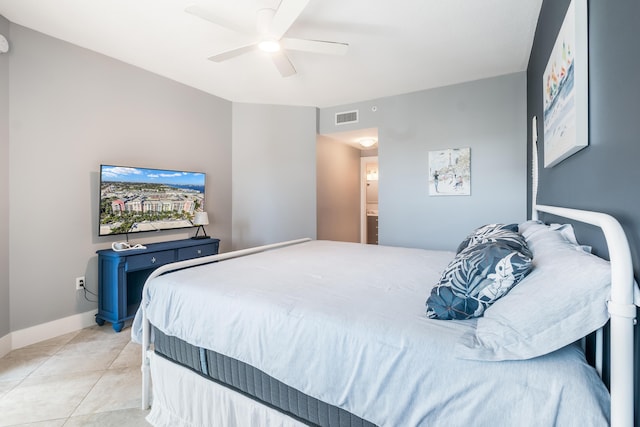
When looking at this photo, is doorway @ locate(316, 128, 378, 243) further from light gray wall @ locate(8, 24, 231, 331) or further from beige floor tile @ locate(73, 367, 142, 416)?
beige floor tile @ locate(73, 367, 142, 416)

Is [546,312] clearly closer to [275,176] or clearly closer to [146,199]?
[146,199]

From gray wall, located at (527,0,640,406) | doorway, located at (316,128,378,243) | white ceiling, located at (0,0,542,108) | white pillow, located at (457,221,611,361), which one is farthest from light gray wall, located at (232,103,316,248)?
white pillow, located at (457,221,611,361)

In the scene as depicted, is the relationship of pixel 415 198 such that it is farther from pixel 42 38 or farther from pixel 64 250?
pixel 42 38

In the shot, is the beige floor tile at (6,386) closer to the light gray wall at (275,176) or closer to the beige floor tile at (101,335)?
the beige floor tile at (101,335)

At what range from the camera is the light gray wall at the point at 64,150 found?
2.46m

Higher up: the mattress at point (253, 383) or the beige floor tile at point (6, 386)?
the mattress at point (253, 383)

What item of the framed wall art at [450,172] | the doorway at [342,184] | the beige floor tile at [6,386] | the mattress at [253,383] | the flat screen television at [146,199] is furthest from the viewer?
the doorway at [342,184]

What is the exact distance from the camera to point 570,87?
131 cm

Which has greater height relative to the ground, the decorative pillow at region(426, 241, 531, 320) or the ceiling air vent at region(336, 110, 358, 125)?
the ceiling air vent at region(336, 110, 358, 125)

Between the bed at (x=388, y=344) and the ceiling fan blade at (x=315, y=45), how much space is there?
1.66 metres

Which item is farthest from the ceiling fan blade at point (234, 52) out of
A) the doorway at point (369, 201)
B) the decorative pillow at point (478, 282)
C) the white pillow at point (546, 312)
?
the doorway at point (369, 201)

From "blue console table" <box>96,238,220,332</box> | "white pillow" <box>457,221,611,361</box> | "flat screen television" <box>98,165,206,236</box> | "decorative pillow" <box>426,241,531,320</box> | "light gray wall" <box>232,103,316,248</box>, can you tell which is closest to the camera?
"white pillow" <box>457,221,611,361</box>

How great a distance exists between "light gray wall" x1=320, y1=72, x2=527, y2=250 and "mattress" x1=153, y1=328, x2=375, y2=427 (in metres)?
2.98

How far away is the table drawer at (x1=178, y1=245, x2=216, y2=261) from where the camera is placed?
327cm
